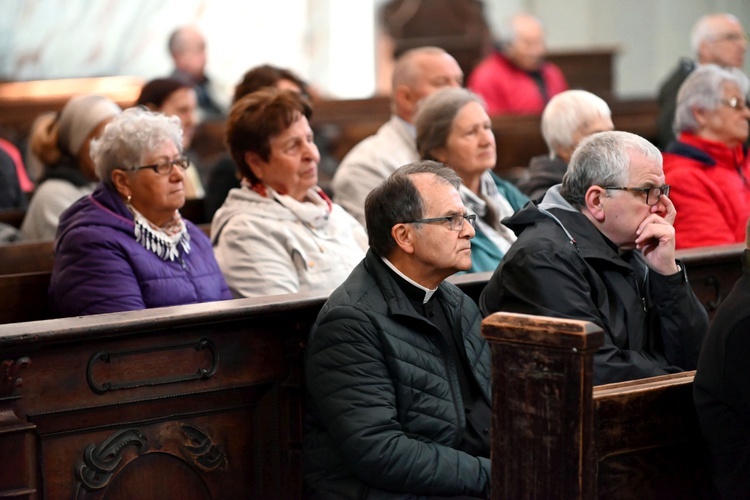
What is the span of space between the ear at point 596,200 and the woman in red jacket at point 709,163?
1342 mm

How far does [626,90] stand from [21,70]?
6651 millimetres

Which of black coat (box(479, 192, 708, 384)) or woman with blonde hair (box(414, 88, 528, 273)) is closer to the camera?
black coat (box(479, 192, 708, 384))

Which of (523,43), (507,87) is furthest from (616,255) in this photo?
(507,87)

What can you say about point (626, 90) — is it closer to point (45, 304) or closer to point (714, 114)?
point (714, 114)

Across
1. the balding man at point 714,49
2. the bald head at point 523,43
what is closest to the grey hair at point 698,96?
the balding man at point 714,49

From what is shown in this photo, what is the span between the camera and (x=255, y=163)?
385cm

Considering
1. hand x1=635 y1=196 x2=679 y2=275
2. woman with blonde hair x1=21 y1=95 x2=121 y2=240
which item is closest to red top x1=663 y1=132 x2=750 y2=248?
hand x1=635 y1=196 x2=679 y2=275

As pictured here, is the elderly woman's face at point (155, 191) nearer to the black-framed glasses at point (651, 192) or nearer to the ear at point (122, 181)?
the ear at point (122, 181)

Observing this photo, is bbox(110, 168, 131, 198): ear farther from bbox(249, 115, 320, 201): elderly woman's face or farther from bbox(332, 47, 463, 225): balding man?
bbox(332, 47, 463, 225): balding man

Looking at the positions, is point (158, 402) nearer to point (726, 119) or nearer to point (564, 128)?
point (564, 128)

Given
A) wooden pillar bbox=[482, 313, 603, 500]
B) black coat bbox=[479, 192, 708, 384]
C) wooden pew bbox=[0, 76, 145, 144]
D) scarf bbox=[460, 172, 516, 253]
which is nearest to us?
wooden pillar bbox=[482, 313, 603, 500]

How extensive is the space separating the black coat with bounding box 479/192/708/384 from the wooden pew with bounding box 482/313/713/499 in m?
0.52

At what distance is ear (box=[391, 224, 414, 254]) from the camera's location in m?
2.91

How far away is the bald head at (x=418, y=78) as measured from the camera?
495 cm
